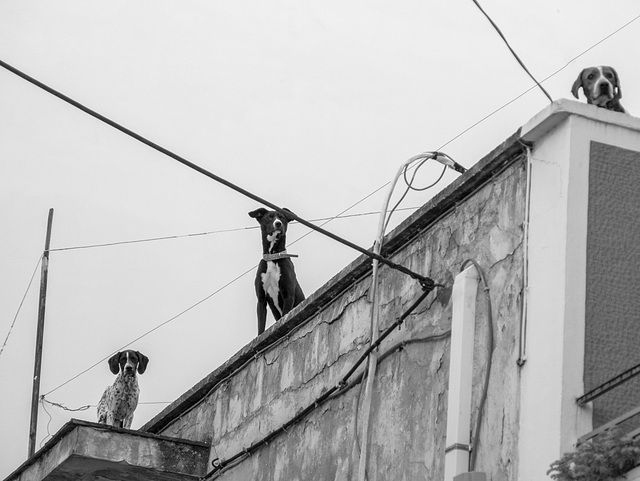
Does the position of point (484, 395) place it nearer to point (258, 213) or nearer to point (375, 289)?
point (375, 289)

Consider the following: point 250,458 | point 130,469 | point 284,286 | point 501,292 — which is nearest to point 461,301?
point 501,292

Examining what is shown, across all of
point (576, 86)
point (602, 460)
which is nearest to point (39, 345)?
point (576, 86)

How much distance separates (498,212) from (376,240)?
1.43m

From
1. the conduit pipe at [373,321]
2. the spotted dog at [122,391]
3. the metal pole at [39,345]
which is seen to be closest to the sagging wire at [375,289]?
the conduit pipe at [373,321]

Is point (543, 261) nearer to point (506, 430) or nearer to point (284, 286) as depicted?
Answer: point (506, 430)

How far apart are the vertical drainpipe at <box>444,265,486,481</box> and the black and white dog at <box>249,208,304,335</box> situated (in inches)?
227

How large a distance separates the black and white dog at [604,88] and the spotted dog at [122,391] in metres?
6.69

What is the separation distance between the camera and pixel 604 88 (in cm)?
943

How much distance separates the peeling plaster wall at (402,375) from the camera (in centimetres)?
730

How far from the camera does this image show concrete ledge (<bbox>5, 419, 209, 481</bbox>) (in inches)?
420

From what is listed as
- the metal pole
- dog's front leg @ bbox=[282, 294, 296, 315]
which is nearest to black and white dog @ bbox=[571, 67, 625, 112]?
dog's front leg @ bbox=[282, 294, 296, 315]

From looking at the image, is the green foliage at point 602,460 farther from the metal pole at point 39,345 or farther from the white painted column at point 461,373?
the metal pole at point 39,345

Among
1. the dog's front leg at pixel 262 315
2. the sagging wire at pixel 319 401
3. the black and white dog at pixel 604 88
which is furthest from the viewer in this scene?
the dog's front leg at pixel 262 315

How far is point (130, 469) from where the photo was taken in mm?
10898
